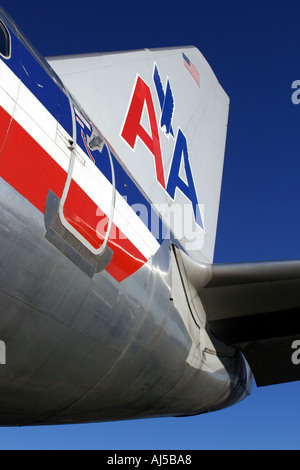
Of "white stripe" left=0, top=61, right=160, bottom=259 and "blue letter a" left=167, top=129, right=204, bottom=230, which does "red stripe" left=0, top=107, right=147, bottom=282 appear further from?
"blue letter a" left=167, top=129, right=204, bottom=230

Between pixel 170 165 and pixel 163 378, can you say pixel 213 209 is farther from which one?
pixel 163 378

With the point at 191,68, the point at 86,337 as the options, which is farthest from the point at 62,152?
the point at 191,68

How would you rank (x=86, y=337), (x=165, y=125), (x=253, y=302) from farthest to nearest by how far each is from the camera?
(x=165, y=125), (x=253, y=302), (x=86, y=337)

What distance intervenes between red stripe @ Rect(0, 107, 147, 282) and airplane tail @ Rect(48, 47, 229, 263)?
755 millimetres

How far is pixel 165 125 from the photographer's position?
222 inches

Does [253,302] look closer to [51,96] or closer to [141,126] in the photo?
[141,126]

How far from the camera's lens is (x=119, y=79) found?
4848 millimetres

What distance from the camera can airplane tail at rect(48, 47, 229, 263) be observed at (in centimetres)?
430

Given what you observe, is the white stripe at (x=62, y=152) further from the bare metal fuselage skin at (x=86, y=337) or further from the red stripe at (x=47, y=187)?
the bare metal fuselage skin at (x=86, y=337)

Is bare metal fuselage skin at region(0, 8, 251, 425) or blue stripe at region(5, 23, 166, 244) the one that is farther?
blue stripe at region(5, 23, 166, 244)

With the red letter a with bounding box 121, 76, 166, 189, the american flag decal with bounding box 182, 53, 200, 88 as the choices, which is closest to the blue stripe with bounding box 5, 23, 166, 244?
the red letter a with bounding box 121, 76, 166, 189

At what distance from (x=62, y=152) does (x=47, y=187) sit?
0.32 meters

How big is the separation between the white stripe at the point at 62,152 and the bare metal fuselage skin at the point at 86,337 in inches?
8.5

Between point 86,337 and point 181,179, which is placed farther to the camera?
point 181,179
